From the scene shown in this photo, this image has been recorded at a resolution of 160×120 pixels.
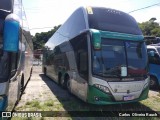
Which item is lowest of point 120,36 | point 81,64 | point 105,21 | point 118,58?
point 81,64

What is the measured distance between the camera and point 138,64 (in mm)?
8039

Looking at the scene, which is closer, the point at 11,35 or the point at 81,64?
the point at 11,35

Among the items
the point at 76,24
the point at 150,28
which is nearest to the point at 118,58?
the point at 76,24

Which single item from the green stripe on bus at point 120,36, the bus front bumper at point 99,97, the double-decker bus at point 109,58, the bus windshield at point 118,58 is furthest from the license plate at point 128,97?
the green stripe on bus at point 120,36

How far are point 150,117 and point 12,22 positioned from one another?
4.94 meters

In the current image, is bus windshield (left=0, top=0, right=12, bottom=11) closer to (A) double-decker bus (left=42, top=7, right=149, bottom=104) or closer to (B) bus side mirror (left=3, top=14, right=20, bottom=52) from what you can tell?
(B) bus side mirror (left=3, top=14, right=20, bottom=52)

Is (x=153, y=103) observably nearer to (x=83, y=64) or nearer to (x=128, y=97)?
Result: (x=128, y=97)

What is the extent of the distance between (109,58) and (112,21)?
1586 mm

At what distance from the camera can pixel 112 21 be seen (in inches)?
333

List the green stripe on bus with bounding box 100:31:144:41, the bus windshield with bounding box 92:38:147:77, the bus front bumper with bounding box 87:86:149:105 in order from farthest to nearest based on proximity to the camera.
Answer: the green stripe on bus with bounding box 100:31:144:41, the bus windshield with bounding box 92:38:147:77, the bus front bumper with bounding box 87:86:149:105

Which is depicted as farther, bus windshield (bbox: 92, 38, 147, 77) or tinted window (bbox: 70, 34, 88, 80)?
tinted window (bbox: 70, 34, 88, 80)

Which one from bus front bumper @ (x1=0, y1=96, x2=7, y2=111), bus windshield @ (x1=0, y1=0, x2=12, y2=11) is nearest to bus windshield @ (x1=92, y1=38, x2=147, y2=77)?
bus windshield @ (x1=0, y1=0, x2=12, y2=11)

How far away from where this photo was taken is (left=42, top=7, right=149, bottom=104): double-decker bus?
24.6 feet

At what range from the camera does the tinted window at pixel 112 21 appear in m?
8.13
